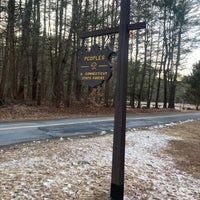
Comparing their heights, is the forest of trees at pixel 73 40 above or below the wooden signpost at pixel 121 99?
above

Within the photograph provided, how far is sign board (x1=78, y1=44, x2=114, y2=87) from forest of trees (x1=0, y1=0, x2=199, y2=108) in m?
10.3

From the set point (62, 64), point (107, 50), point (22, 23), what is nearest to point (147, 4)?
point (62, 64)

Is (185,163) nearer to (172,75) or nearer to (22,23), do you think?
(22,23)

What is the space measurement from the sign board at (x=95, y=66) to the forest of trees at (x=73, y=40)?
10309 millimetres

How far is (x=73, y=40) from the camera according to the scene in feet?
55.1

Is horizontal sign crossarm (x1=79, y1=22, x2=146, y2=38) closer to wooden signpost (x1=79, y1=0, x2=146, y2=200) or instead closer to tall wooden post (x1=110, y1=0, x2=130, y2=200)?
wooden signpost (x1=79, y1=0, x2=146, y2=200)

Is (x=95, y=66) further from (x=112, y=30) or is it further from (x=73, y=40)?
(x=73, y=40)

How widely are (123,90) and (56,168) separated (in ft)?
7.35

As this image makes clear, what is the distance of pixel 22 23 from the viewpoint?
1435 centimetres

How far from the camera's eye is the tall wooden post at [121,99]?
12.9 ft

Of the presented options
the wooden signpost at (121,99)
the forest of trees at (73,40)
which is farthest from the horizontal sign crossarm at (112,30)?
the forest of trees at (73,40)

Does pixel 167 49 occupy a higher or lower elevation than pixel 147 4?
lower

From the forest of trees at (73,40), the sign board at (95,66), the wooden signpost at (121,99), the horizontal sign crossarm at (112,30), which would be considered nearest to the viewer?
the horizontal sign crossarm at (112,30)

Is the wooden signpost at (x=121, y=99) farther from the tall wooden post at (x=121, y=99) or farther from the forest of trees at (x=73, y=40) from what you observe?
the forest of trees at (x=73, y=40)
